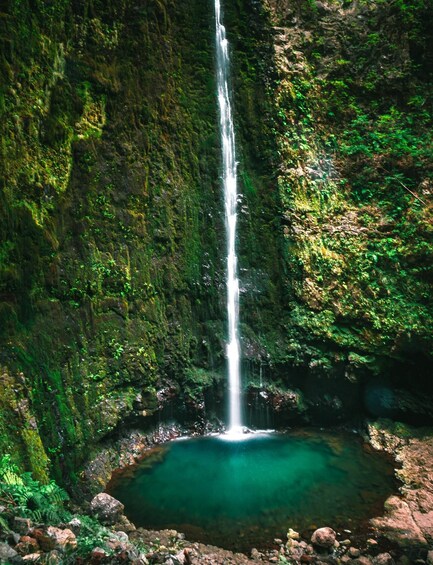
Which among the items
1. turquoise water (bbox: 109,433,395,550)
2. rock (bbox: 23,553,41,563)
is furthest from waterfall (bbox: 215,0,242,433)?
rock (bbox: 23,553,41,563)

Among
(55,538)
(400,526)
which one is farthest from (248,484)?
(55,538)

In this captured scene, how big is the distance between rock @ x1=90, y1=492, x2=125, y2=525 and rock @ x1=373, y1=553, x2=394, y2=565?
3247mm

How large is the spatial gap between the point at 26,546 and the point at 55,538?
34 cm

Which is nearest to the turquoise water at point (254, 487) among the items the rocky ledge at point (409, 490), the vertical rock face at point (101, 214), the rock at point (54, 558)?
the rocky ledge at point (409, 490)

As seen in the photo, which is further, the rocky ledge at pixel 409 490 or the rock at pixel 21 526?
the rocky ledge at pixel 409 490


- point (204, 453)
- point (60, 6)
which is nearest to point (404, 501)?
point (204, 453)

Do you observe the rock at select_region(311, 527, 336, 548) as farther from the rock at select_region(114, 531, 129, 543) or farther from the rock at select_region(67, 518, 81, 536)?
the rock at select_region(67, 518, 81, 536)

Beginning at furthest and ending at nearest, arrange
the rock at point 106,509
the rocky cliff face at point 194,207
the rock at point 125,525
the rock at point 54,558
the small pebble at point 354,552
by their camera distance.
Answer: the rocky cliff face at point 194,207 → the rock at point 106,509 → the rock at point 125,525 → the small pebble at point 354,552 → the rock at point 54,558

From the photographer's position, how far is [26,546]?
11.7 ft

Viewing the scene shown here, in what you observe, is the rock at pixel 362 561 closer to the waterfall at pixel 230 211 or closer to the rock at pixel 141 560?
the rock at pixel 141 560

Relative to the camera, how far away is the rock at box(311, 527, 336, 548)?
517 centimetres

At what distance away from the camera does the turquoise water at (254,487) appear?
5.75 meters

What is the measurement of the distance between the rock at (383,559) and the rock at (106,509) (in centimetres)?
325

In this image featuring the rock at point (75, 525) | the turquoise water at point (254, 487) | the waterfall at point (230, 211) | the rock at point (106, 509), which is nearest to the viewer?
the rock at point (75, 525)
